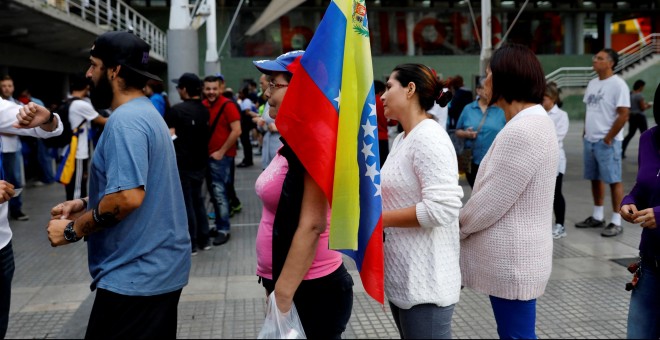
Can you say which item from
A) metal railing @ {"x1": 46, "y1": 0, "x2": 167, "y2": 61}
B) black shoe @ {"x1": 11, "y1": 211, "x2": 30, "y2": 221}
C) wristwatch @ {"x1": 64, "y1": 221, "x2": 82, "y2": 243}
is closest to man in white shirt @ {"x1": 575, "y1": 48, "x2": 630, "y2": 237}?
wristwatch @ {"x1": 64, "y1": 221, "x2": 82, "y2": 243}

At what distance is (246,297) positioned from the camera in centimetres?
508

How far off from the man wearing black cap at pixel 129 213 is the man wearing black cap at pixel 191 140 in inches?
148

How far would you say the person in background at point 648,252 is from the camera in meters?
2.80

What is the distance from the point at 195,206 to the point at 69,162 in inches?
71.2

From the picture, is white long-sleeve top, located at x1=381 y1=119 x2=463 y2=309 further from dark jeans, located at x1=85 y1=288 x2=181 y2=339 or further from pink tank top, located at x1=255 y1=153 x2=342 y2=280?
dark jeans, located at x1=85 y1=288 x2=181 y2=339

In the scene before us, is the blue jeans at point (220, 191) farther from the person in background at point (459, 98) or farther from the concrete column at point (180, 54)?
the person in background at point (459, 98)

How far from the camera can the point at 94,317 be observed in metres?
2.47

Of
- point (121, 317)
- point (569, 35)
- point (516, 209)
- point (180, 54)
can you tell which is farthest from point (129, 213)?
point (569, 35)

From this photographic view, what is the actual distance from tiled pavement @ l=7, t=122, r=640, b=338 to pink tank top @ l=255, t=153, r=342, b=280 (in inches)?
40.4

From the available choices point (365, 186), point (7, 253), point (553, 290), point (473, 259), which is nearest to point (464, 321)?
point (553, 290)

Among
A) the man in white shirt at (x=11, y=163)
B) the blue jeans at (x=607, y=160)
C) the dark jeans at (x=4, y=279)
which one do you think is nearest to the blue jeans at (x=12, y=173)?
the man in white shirt at (x=11, y=163)

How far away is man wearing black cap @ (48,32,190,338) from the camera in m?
2.38

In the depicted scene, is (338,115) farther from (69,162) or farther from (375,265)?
(69,162)

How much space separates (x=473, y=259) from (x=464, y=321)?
180cm
